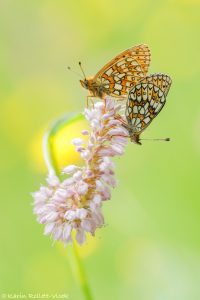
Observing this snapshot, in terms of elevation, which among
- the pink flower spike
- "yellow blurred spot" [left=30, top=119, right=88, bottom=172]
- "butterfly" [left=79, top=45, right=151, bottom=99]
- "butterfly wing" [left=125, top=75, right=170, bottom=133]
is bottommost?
the pink flower spike

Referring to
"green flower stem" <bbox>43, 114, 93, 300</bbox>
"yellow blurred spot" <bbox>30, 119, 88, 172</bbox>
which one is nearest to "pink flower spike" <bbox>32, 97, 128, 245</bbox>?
"green flower stem" <bbox>43, 114, 93, 300</bbox>

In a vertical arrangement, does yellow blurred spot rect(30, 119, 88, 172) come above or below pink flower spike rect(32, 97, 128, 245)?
above

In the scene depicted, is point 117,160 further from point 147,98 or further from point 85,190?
point 85,190

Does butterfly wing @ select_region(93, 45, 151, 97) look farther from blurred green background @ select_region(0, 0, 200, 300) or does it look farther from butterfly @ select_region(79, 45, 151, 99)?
blurred green background @ select_region(0, 0, 200, 300)

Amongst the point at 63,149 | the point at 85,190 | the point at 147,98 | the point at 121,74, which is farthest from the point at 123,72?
the point at 63,149

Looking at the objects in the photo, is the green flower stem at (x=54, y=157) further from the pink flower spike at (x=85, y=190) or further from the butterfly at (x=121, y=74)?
the butterfly at (x=121, y=74)

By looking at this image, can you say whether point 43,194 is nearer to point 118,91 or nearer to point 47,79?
point 118,91

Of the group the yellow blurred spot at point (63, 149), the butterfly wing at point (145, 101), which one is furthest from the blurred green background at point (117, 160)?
the butterfly wing at point (145, 101)
